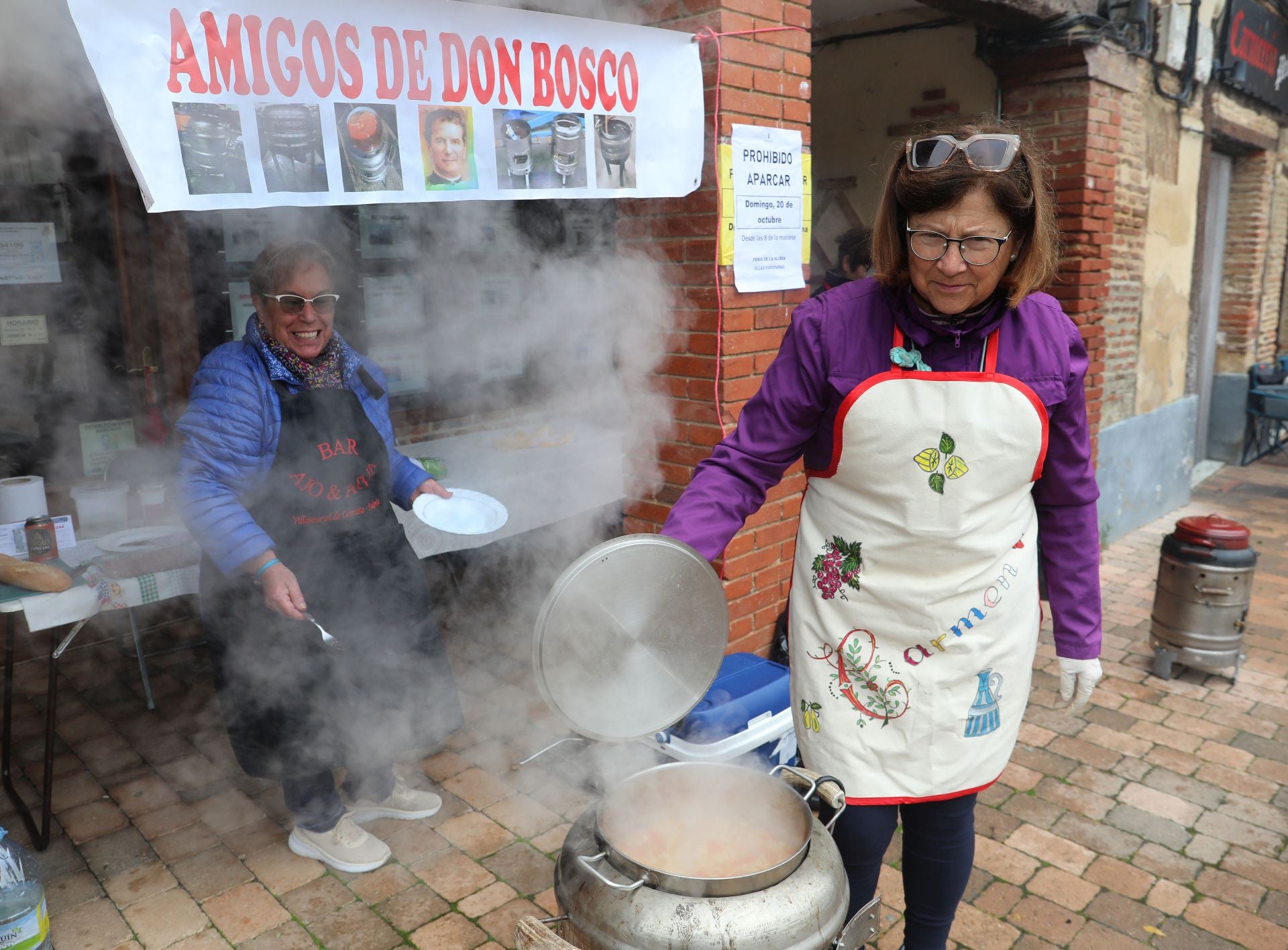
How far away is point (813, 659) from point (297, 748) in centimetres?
182

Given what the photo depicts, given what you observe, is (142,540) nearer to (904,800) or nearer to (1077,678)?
(904,800)

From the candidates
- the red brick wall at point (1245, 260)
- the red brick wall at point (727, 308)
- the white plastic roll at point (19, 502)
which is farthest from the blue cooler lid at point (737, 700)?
the red brick wall at point (1245, 260)

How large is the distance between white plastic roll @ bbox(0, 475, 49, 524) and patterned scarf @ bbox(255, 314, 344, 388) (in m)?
1.35

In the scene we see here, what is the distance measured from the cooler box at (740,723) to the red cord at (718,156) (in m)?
1.01

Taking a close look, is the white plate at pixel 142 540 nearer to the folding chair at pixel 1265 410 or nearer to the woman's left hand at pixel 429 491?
the woman's left hand at pixel 429 491

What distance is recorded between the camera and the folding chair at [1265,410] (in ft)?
31.4

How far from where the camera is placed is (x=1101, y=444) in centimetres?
673

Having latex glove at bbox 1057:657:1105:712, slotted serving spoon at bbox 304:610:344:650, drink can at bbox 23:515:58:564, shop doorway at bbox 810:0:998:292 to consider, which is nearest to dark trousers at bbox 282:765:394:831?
slotted serving spoon at bbox 304:610:344:650

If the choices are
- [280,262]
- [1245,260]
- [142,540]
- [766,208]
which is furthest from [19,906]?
[1245,260]

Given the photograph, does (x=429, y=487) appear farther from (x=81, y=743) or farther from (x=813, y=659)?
(x=81, y=743)

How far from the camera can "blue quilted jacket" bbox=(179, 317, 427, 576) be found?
2.77m

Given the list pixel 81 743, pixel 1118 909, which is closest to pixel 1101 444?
pixel 1118 909

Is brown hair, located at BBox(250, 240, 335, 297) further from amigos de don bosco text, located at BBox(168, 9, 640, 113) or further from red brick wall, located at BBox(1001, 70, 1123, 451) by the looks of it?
red brick wall, located at BBox(1001, 70, 1123, 451)

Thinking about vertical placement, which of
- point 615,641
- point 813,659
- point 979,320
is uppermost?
point 979,320
